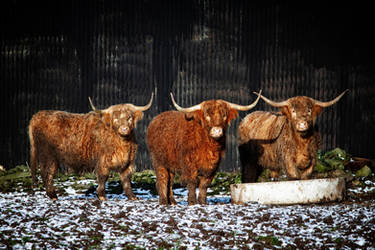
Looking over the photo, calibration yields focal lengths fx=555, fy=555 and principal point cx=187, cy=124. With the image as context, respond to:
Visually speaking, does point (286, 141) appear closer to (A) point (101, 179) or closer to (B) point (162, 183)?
(B) point (162, 183)

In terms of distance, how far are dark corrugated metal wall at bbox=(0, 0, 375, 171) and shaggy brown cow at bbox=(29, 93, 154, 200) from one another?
4224 millimetres

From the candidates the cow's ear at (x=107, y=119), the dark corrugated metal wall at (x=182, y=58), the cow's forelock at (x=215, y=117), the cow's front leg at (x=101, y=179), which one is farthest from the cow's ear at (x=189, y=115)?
the dark corrugated metal wall at (x=182, y=58)

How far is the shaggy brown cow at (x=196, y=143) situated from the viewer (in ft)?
25.0

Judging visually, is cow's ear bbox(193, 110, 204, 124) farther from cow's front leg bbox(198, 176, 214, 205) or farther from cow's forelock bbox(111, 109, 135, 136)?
cow's forelock bbox(111, 109, 135, 136)

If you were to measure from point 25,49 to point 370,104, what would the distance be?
882 centimetres

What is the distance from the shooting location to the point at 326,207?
300 inches

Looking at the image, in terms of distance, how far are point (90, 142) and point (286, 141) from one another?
325cm

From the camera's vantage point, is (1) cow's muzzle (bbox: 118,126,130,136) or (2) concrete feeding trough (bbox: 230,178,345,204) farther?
(1) cow's muzzle (bbox: 118,126,130,136)

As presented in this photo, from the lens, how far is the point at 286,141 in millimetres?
8742

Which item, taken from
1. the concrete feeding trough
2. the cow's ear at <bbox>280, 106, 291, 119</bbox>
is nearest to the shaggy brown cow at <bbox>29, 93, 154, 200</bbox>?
the cow's ear at <bbox>280, 106, 291, 119</bbox>

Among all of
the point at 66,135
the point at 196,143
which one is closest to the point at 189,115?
the point at 196,143

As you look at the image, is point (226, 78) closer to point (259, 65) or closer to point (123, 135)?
point (259, 65)

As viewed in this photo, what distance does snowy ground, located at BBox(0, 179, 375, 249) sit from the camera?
5730 mm

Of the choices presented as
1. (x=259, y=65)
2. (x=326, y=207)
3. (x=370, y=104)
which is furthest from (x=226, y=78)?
(x=326, y=207)
